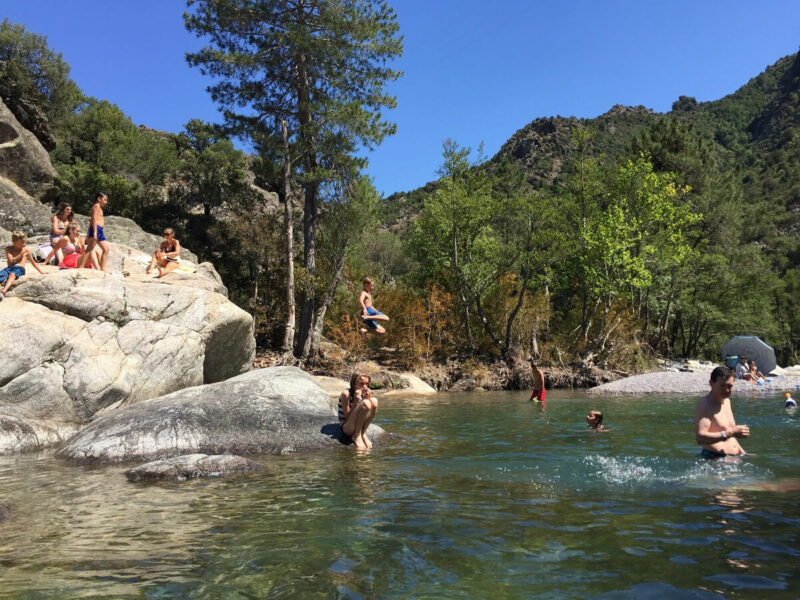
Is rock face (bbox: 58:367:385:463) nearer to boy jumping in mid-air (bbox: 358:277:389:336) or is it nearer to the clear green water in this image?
the clear green water

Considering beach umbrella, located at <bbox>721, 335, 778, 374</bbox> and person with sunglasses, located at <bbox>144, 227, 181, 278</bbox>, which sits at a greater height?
person with sunglasses, located at <bbox>144, 227, 181, 278</bbox>

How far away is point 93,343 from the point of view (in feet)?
38.9

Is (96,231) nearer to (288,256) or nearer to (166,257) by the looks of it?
(166,257)

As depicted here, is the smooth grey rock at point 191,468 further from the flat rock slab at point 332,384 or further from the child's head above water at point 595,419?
the flat rock slab at point 332,384

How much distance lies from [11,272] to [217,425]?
6.36m

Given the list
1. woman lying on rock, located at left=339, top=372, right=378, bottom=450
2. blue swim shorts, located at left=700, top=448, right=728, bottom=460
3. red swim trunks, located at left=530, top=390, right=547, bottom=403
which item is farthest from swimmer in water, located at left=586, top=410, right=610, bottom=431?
red swim trunks, located at left=530, top=390, right=547, bottom=403

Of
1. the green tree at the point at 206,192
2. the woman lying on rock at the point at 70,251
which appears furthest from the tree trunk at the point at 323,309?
the woman lying on rock at the point at 70,251

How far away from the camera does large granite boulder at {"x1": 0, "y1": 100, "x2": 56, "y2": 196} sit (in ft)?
91.6

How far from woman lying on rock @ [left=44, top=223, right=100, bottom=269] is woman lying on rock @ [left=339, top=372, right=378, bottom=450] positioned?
8.55m

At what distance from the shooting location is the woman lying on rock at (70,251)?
578 inches

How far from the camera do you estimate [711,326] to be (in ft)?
141

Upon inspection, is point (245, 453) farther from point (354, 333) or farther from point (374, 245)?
point (374, 245)

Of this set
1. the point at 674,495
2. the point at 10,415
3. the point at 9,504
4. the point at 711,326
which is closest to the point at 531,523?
the point at 674,495

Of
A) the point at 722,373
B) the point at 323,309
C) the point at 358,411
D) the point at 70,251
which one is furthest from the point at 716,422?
the point at 323,309
